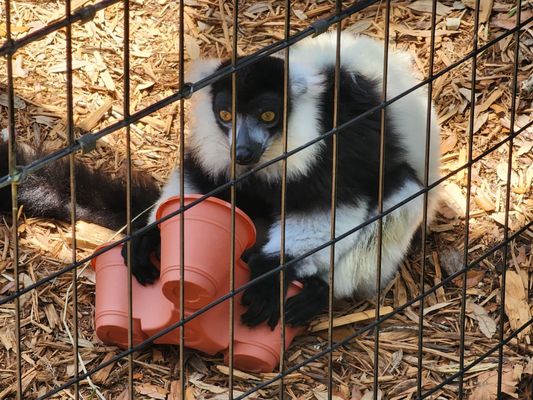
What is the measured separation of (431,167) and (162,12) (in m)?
2.31

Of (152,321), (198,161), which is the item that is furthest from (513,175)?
(152,321)

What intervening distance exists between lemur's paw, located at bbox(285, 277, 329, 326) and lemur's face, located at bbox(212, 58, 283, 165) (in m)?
0.60

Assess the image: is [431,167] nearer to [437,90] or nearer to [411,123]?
[411,123]

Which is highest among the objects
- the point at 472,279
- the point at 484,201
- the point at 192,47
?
the point at 192,47

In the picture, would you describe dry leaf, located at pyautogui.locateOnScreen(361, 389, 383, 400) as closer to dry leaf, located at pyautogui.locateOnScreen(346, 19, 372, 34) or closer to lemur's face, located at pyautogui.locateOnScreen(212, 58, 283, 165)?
lemur's face, located at pyautogui.locateOnScreen(212, 58, 283, 165)

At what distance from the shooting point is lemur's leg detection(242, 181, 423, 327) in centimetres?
451

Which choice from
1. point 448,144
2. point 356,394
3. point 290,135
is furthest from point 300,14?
point 356,394

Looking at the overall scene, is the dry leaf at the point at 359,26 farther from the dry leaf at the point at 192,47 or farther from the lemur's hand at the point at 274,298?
the lemur's hand at the point at 274,298

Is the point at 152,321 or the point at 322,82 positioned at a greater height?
the point at 322,82

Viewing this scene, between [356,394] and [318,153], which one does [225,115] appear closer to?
[318,153]

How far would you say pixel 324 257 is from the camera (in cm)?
468

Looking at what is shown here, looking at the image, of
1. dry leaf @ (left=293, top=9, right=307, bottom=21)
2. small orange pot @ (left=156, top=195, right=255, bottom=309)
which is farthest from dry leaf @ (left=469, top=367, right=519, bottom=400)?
dry leaf @ (left=293, top=9, right=307, bottom=21)

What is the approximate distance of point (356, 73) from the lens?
4828 millimetres

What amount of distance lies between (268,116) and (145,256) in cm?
80
